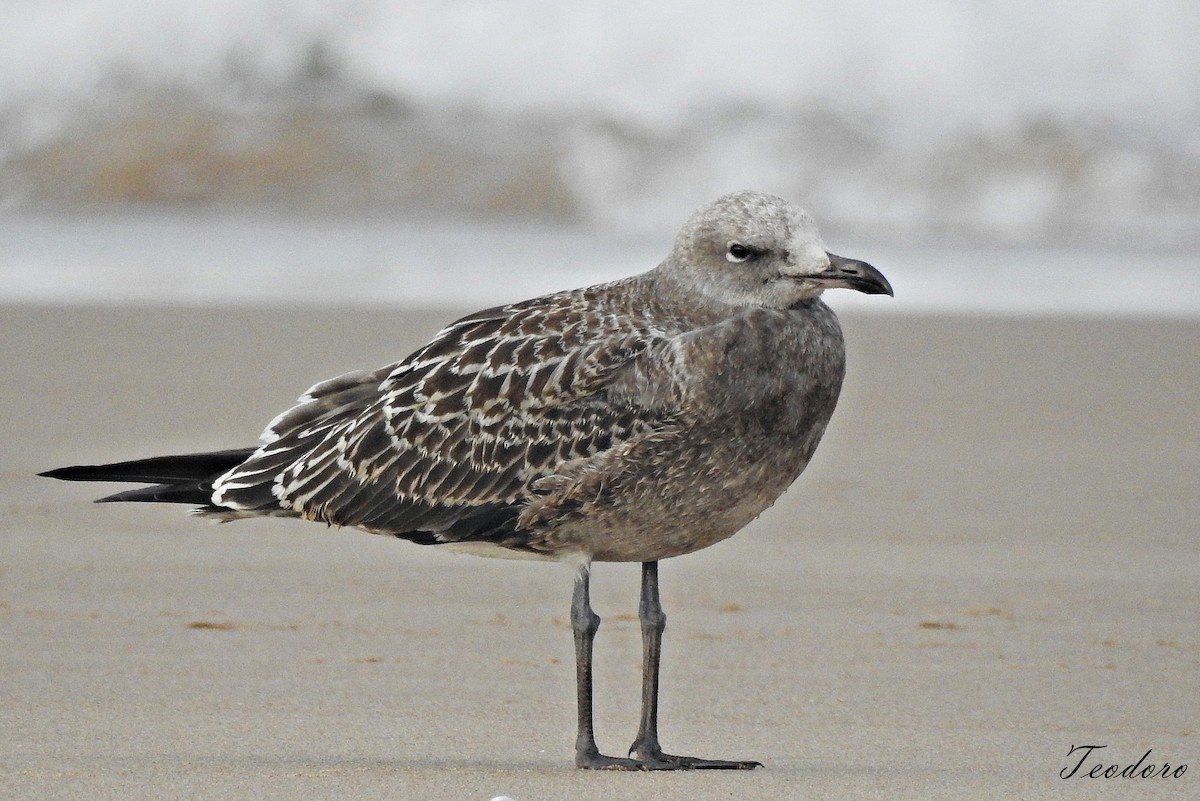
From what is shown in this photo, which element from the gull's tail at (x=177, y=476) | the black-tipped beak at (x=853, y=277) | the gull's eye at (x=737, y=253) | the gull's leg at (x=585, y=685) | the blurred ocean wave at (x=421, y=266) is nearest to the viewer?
the black-tipped beak at (x=853, y=277)

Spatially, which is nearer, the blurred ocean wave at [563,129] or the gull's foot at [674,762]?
the gull's foot at [674,762]

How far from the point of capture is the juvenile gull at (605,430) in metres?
4.54

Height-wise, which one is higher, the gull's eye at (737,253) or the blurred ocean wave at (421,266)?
the blurred ocean wave at (421,266)

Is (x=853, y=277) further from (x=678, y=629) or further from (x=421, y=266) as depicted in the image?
(x=421, y=266)

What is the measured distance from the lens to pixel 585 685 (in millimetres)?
4816

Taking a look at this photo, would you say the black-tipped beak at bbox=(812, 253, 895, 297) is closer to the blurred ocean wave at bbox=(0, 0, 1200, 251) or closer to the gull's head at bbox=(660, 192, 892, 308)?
the gull's head at bbox=(660, 192, 892, 308)

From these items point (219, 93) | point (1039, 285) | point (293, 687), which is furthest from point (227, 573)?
point (219, 93)

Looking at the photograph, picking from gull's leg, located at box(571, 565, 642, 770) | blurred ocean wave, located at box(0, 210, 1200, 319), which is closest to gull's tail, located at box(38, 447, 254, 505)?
gull's leg, located at box(571, 565, 642, 770)

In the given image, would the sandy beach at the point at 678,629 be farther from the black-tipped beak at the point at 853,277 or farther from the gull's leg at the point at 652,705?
the black-tipped beak at the point at 853,277

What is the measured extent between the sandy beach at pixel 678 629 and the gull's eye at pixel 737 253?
1268 millimetres

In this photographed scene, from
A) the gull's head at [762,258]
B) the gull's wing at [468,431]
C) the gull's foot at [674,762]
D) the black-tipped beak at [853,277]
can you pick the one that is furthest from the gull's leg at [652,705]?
the black-tipped beak at [853,277]

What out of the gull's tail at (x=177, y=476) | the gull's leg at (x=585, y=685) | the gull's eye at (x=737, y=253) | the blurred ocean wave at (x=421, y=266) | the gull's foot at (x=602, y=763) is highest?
the blurred ocean wave at (x=421, y=266)

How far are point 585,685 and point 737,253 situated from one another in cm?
116

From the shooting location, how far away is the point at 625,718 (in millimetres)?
5395
